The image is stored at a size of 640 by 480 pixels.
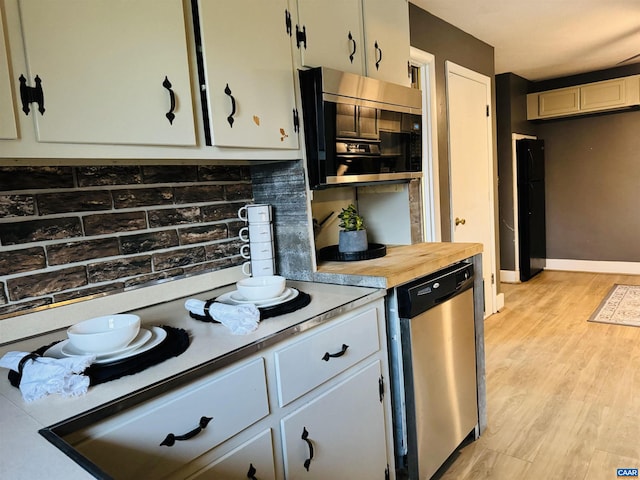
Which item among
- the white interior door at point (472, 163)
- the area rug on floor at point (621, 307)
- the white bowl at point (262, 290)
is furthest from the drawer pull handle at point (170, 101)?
the area rug on floor at point (621, 307)

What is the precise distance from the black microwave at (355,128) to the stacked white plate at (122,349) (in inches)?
35.9

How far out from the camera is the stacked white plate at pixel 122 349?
107 centimetres

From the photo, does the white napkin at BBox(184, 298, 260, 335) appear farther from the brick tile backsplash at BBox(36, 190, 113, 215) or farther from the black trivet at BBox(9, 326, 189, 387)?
the brick tile backsplash at BBox(36, 190, 113, 215)

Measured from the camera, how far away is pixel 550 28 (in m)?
3.56

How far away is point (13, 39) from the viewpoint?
1.03 meters

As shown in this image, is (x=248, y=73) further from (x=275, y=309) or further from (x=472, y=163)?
(x=472, y=163)

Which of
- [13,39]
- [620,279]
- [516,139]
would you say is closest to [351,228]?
[13,39]

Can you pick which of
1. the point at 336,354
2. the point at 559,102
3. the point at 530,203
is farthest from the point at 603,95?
the point at 336,354

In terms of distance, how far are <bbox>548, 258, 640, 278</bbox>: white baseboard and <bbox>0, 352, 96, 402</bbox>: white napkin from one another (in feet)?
20.2

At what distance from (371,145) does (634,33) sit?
3.40 metres

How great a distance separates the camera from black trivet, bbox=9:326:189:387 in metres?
1.00

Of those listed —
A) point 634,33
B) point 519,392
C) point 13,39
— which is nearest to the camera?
point 13,39

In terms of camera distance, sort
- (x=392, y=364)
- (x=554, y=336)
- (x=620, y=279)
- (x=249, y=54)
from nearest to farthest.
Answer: (x=249, y=54) < (x=392, y=364) < (x=554, y=336) < (x=620, y=279)

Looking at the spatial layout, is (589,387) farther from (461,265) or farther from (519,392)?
(461,265)
